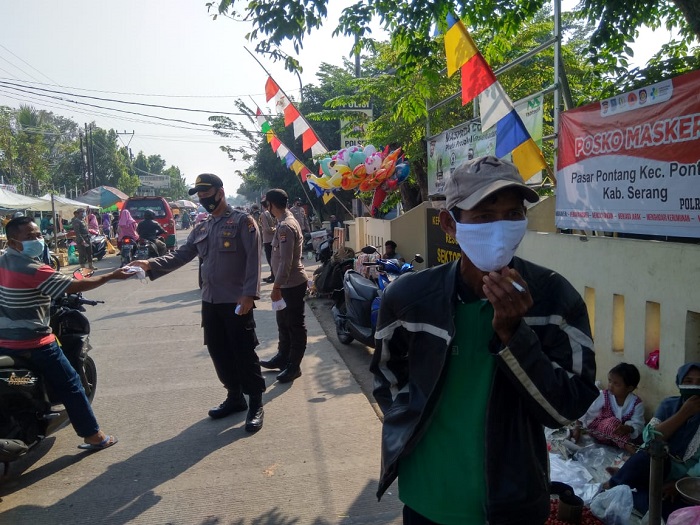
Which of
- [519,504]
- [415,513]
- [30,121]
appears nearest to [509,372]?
[519,504]

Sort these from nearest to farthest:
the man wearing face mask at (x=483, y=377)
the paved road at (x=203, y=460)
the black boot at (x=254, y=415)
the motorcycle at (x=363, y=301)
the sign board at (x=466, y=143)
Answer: the man wearing face mask at (x=483, y=377) < the paved road at (x=203, y=460) < the black boot at (x=254, y=415) < the sign board at (x=466, y=143) < the motorcycle at (x=363, y=301)

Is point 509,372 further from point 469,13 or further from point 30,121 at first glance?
point 30,121

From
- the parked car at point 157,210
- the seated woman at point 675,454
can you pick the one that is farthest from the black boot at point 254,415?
the parked car at point 157,210

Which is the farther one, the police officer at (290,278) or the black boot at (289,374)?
the black boot at (289,374)

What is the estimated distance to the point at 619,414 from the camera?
4035mm

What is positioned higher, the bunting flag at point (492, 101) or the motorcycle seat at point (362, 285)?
the bunting flag at point (492, 101)

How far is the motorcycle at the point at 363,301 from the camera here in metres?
6.55

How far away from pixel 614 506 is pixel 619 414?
107 cm

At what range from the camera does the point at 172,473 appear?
393cm

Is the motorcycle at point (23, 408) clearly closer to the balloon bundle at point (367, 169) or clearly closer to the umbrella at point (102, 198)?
the balloon bundle at point (367, 169)

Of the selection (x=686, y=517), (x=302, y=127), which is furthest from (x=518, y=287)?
(x=302, y=127)

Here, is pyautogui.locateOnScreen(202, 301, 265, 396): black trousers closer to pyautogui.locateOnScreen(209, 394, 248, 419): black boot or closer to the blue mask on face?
pyautogui.locateOnScreen(209, 394, 248, 419): black boot

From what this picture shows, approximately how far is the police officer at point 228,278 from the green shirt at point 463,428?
2996mm

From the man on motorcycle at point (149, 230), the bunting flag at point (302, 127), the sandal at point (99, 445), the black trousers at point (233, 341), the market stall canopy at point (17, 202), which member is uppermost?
the bunting flag at point (302, 127)
